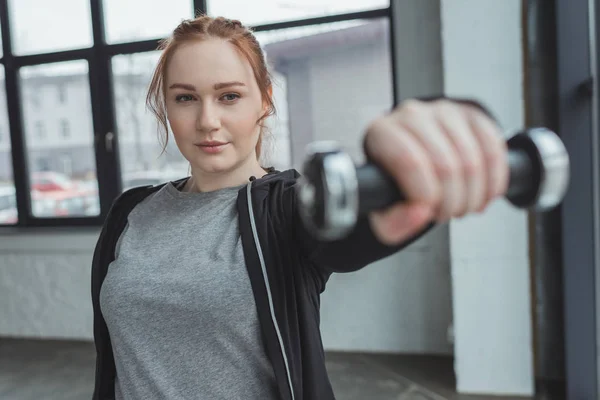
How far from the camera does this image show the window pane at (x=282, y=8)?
3.10 m

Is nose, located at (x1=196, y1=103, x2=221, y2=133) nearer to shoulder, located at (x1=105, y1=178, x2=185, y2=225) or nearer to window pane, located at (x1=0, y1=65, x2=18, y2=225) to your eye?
shoulder, located at (x1=105, y1=178, x2=185, y2=225)

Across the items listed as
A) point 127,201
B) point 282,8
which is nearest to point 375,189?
point 127,201

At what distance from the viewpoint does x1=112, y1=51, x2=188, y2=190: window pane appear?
3619 millimetres

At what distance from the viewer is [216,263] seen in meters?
0.77

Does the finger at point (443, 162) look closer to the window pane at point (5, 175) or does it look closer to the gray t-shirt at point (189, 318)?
the gray t-shirt at point (189, 318)

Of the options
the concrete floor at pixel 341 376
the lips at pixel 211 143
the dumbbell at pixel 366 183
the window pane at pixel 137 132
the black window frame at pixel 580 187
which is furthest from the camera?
the window pane at pixel 137 132

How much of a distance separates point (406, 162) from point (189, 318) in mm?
508

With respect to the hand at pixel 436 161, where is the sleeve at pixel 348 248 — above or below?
below

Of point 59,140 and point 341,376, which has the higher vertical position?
point 59,140

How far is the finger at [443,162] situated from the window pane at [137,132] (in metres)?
3.32

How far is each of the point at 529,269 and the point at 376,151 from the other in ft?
7.60

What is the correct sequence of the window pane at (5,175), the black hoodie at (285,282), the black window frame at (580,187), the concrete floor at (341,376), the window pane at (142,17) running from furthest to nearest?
the window pane at (5,175), the window pane at (142,17), the concrete floor at (341,376), the black window frame at (580,187), the black hoodie at (285,282)

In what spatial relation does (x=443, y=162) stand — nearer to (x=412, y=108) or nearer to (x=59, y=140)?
(x=412, y=108)

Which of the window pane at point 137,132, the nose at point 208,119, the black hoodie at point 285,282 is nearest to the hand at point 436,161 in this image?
the black hoodie at point 285,282
